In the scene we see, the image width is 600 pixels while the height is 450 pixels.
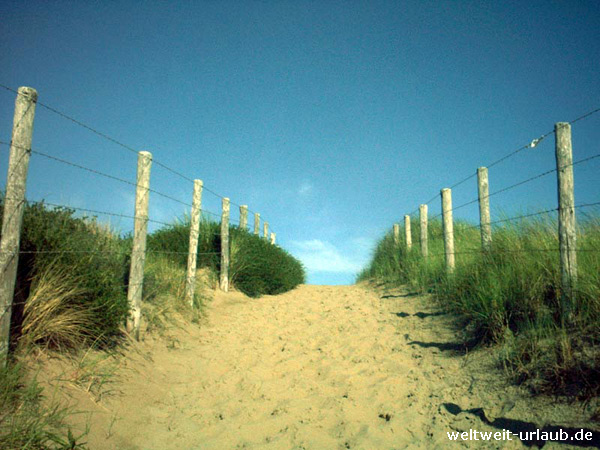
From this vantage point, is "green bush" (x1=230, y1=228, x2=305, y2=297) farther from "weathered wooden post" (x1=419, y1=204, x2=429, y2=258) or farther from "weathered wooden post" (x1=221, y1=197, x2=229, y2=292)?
"weathered wooden post" (x1=419, y1=204, x2=429, y2=258)

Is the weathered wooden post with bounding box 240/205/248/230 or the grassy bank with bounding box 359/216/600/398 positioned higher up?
the weathered wooden post with bounding box 240/205/248/230

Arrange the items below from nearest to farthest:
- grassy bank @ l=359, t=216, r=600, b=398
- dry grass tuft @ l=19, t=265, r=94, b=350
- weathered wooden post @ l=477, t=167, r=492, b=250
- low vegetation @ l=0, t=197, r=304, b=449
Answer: low vegetation @ l=0, t=197, r=304, b=449, grassy bank @ l=359, t=216, r=600, b=398, dry grass tuft @ l=19, t=265, r=94, b=350, weathered wooden post @ l=477, t=167, r=492, b=250

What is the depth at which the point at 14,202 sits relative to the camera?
362 cm

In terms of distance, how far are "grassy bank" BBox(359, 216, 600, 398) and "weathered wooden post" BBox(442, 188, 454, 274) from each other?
0.40 m

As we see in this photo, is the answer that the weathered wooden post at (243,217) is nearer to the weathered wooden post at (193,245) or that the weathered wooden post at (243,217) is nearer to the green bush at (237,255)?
the green bush at (237,255)

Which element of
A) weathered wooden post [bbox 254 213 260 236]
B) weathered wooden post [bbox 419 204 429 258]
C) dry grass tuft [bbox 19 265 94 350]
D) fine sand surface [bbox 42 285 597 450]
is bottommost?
fine sand surface [bbox 42 285 597 450]

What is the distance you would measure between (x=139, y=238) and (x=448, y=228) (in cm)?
581

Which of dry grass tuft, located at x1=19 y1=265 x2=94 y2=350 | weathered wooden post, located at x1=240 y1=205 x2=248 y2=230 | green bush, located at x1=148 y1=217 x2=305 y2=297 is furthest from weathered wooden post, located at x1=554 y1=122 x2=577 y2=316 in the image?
weathered wooden post, located at x1=240 y1=205 x2=248 y2=230

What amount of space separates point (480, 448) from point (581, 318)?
197 cm

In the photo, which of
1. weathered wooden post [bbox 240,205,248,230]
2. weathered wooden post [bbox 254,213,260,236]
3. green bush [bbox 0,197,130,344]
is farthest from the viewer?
weathered wooden post [bbox 254,213,260,236]

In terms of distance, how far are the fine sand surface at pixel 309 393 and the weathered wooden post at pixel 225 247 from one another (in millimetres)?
2339

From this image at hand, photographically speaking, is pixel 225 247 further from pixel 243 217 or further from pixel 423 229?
pixel 423 229

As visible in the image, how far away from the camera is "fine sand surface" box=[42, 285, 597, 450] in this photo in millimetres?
3615

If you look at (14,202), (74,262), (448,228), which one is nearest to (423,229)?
(448,228)
